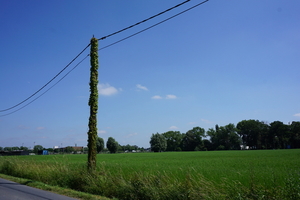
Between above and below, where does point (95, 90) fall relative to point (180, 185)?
above

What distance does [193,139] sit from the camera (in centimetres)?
13788

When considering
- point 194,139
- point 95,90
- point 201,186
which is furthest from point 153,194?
point 194,139

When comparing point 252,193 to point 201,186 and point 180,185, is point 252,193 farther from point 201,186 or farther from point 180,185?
point 180,185

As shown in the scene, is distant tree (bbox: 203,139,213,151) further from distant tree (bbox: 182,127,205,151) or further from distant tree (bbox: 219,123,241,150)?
distant tree (bbox: 219,123,241,150)

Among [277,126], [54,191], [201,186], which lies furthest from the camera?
[277,126]

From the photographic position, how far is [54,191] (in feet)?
35.3

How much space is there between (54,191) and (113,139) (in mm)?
126262

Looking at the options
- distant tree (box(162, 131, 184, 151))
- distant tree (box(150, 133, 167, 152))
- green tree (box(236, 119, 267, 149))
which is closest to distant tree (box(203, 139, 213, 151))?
green tree (box(236, 119, 267, 149))

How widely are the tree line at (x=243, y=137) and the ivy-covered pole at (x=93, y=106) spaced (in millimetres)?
119406

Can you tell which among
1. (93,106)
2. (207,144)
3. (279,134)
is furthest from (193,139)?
(93,106)

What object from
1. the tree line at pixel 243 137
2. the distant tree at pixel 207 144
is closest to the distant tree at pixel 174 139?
the tree line at pixel 243 137

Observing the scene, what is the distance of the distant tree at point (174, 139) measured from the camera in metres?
150

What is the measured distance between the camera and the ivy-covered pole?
1236 cm

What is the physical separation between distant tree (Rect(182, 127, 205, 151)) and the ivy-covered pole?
126013 millimetres
